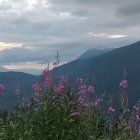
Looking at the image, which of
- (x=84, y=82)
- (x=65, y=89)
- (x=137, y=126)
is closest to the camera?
(x=65, y=89)

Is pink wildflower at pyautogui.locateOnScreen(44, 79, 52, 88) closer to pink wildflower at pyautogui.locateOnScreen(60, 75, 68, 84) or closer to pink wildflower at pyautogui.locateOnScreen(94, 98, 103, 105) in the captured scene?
pink wildflower at pyautogui.locateOnScreen(60, 75, 68, 84)

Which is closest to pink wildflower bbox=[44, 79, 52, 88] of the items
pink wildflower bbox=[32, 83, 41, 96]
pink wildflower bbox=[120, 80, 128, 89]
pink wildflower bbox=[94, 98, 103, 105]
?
pink wildflower bbox=[32, 83, 41, 96]

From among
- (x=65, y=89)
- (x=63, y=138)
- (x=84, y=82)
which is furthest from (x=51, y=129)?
(x=84, y=82)

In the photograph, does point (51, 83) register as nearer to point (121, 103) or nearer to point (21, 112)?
point (21, 112)

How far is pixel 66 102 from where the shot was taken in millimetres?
8492

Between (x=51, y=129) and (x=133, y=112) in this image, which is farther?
(x=133, y=112)

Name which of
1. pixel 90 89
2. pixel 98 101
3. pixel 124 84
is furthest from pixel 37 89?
pixel 124 84

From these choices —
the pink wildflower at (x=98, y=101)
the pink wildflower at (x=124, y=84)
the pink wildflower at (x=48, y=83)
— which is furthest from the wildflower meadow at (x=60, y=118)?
the pink wildflower at (x=98, y=101)

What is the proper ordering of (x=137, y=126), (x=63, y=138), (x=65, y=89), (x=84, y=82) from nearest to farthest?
1. (x=63, y=138)
2. (x=65, y=89)
3. (x=84, y=82)
4. (x=137, y=126)

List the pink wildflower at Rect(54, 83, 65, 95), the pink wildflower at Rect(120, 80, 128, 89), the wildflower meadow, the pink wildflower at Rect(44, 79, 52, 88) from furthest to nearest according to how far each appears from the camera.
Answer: the pink wildflower at Rect(120, 80, 128, 89), the pink wildflower at Rect(54, 83, 65, 95), the pink wildflower at Rect(44, 79, 52, 88), the wildflower meadow

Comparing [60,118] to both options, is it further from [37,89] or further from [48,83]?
[37,89]

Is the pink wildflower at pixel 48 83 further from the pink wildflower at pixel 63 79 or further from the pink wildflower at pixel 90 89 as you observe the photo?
the pink wildflower at pixel 90 89

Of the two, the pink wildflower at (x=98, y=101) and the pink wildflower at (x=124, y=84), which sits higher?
the pink wildflower at (x=124, y=84)

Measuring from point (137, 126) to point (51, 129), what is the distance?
3961 mm
